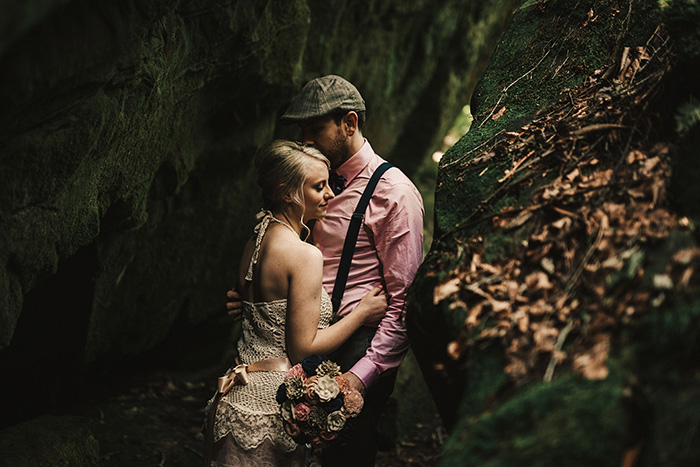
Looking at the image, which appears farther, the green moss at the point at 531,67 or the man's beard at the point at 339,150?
the man's beard at the point at 339,150

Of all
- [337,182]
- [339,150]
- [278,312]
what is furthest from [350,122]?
[278,312]

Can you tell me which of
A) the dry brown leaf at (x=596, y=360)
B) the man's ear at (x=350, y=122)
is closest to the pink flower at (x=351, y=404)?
the dry brown leaf at (x=596, y=360)

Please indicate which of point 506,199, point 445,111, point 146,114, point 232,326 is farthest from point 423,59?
point 506,199

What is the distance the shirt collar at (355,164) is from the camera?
3404 mm

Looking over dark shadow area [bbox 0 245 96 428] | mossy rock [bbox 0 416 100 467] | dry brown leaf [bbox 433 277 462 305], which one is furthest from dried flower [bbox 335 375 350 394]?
dark shadow area [bbox 0 245 96 428]

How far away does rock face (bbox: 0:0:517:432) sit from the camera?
8.52 feet

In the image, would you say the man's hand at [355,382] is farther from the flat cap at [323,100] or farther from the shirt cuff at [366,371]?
the flat cap at [323,100]

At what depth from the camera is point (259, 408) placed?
2.91 metres

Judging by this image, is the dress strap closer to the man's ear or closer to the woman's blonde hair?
the woman's blonde hair

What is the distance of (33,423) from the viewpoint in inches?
150

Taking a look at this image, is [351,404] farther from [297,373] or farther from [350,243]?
[350,243]

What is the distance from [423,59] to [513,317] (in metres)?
6.76

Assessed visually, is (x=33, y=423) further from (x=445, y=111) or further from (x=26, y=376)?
(x=445, y=111)

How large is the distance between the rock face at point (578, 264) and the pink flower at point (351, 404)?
472mm
